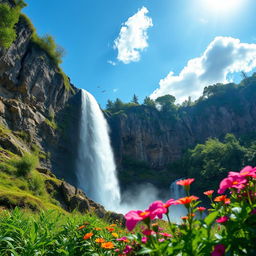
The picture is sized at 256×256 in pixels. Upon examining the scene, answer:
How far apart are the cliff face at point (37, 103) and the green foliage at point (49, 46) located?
93 cm

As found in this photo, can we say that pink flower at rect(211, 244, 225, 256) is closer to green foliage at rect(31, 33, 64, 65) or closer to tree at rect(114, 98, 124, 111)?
green foliage at rect(31, 33, 64, 65)

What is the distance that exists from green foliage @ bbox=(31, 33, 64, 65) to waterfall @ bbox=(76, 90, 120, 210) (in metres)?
7.70

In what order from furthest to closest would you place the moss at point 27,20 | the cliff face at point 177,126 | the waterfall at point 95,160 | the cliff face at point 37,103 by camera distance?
the cliff face at point 177,126
the moss at point 27,20
the waterfall at point 95,160
the cliff face at point 37,103

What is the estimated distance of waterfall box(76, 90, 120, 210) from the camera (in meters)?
33.2

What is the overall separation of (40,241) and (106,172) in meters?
35.3

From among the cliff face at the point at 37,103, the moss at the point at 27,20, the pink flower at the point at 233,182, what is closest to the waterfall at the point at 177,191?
the cliff face at the point at 37,103

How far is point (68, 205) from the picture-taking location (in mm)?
17234

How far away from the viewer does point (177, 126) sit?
207ft

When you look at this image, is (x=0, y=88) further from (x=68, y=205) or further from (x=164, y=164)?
(x=164, y=164)

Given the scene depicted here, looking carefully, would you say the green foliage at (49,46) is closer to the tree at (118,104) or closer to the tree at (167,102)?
the tree at (118,104)

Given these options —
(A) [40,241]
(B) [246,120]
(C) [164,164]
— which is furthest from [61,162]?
(B) [246,120]

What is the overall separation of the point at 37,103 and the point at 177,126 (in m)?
40.1

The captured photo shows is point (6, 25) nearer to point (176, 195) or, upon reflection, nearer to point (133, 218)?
point (133, 218)

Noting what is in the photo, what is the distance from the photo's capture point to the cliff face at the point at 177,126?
175 ft
